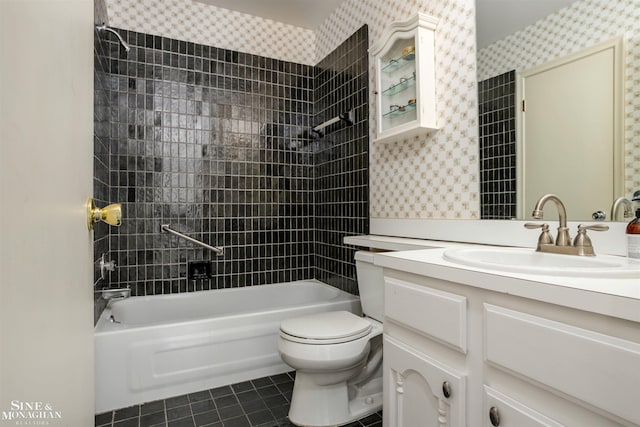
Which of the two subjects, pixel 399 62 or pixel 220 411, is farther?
pixel 399 62

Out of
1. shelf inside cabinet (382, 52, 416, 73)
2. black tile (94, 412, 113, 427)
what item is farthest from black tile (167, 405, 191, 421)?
shelf inside cabinet (382, 52, 416, 73)

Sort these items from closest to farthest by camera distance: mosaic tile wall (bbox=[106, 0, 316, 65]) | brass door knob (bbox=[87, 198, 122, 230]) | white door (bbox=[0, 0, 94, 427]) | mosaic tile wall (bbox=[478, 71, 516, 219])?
white door (bbox=[0, 0, 94, 427]), brass door knob (bbox=[87, 198, 122, 230]), mosaic tile wall (bbox=[478, 71, 516, 219]), mosaic tile wall (bbox=[106, 0, 316, 65])

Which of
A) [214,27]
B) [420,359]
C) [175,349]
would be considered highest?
[214,27]

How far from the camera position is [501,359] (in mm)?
812

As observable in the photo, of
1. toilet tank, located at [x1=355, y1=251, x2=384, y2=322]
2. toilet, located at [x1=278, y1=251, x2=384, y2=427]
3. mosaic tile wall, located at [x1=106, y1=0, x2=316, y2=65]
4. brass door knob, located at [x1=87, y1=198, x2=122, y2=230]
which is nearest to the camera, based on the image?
brass door knob, located at [x1=87, y1=198, x2=122, y2=230]

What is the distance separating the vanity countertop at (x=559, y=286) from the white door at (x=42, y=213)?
83cm

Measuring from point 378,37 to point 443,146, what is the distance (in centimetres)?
95

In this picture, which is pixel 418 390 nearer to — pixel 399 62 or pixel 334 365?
pixel 334 365

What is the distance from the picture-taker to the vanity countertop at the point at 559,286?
619 mm

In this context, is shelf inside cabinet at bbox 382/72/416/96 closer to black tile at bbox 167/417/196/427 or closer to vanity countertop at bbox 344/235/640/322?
vanity countertop at bbox 344/235/640/322

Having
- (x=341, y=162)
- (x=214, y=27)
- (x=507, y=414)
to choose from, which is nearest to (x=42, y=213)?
(x=507, y=414)

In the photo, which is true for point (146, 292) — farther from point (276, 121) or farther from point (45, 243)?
point (45, 243)

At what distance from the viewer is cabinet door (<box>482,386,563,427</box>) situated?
750 millimetres

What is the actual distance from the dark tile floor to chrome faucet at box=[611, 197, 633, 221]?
4.33ft
